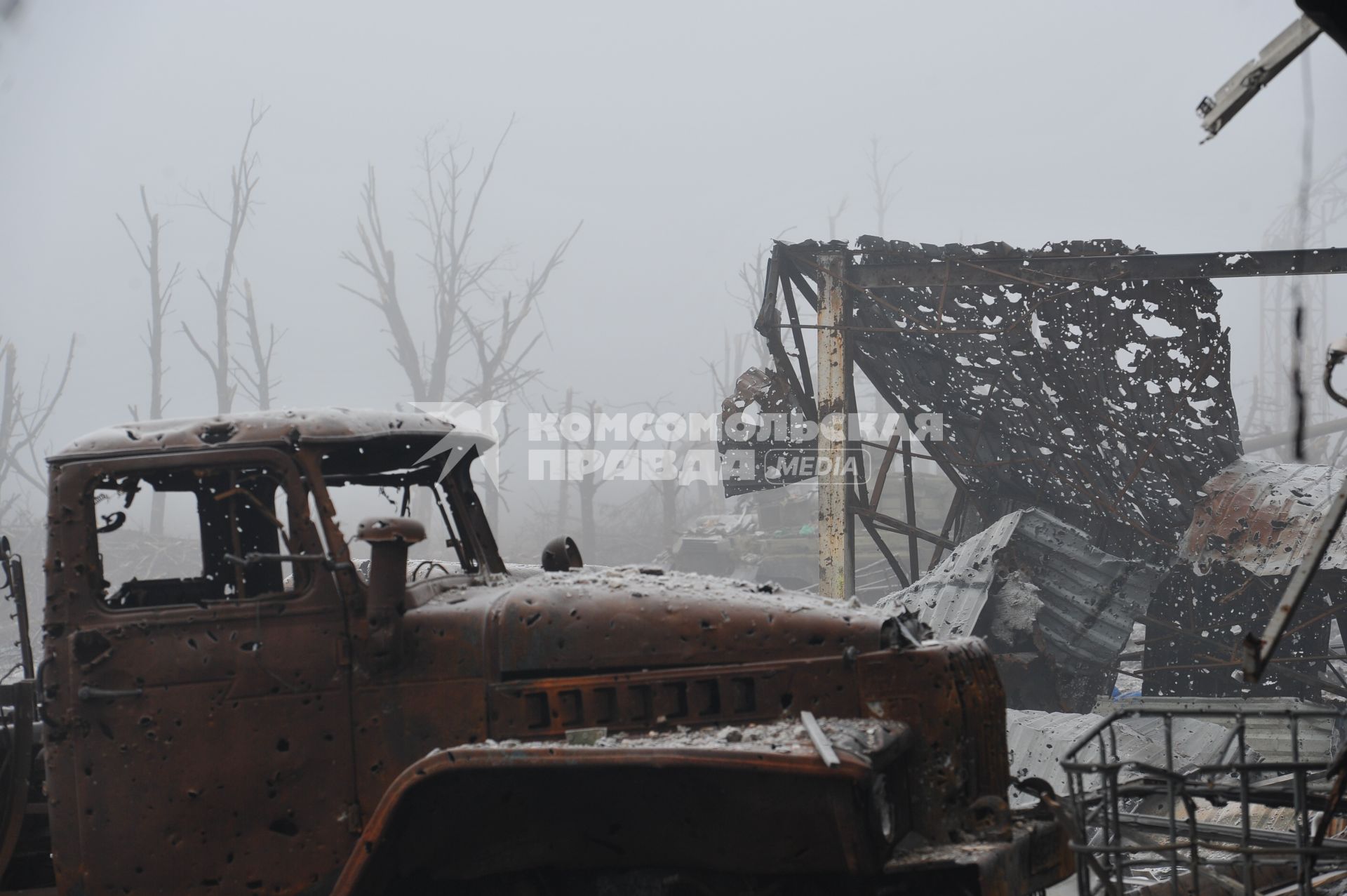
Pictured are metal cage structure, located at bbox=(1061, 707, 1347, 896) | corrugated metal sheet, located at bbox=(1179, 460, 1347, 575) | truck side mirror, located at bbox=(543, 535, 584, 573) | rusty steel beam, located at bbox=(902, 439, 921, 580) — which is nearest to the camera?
metal cage structure, located at bbox=(1061, 707, 1347, 896)

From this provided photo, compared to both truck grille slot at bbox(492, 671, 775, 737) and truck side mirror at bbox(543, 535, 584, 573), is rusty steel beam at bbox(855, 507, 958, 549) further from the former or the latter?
truck grille slot at bbox(492, 671, 775, 737)

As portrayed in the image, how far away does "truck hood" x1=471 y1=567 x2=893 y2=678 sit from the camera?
398 cm

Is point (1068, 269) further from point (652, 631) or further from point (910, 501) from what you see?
point (652, 631)

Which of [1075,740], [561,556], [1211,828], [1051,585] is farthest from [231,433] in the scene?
[1051,585]

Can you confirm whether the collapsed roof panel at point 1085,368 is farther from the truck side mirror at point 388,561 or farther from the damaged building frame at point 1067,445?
the truck side mirror at point 388,561

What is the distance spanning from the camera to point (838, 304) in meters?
11.3

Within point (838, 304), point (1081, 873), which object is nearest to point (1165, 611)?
point (838, 304)

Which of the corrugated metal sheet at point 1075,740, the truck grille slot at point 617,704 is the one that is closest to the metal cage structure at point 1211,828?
the truck grille slot at point 617,704

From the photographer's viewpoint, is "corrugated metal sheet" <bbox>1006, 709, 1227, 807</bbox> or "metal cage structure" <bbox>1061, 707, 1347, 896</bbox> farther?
"corrugated metal sheet" <bbox>1006, 709, 1227, 807</bbox>

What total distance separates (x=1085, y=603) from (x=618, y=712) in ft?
26.3

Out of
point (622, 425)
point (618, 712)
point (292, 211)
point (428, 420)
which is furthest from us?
point (292, 211)

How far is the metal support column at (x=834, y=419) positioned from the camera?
36.9ft

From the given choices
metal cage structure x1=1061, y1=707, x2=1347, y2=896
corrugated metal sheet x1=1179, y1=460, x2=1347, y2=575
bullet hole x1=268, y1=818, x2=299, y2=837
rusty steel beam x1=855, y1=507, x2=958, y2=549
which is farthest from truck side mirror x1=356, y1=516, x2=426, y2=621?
corrugated metal sheet x1=1179, y1=460, x2=1347, y2=575

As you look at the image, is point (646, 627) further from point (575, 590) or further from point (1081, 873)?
point (1081, 873)
